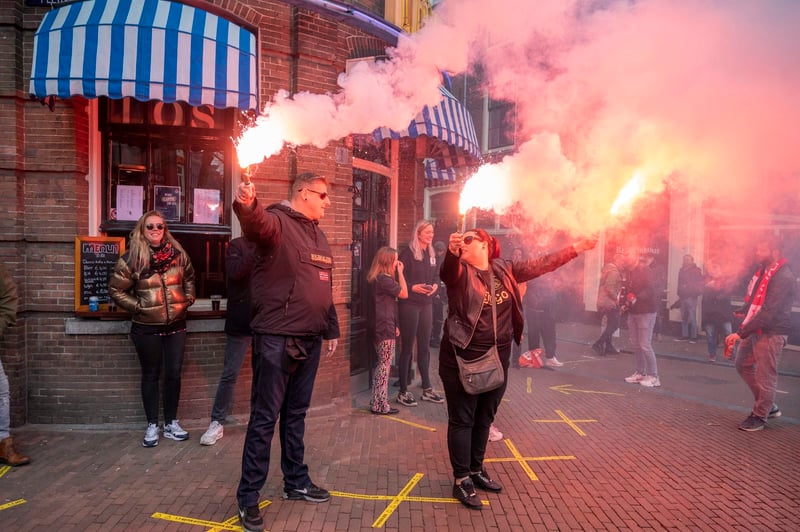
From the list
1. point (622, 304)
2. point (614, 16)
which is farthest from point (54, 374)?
point (622, 304)

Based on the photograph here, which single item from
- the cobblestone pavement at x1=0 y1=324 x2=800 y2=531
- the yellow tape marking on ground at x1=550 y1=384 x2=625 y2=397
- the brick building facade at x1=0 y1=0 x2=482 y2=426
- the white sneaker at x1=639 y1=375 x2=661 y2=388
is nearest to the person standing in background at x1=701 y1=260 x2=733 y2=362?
the white sneaker at x1=639 y1=375 x2=661 y2=388

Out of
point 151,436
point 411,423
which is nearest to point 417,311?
point 411,423

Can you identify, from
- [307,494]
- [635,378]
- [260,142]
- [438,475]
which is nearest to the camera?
[307,494]

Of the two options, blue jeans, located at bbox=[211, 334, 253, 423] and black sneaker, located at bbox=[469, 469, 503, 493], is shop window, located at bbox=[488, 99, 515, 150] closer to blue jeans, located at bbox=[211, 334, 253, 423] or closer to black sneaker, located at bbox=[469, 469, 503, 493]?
blue jeans, located at bbox=[211, 334, 253, 423]

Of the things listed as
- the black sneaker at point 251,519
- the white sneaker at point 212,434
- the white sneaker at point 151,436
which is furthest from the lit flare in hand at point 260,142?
the white sneaker at point 151,436

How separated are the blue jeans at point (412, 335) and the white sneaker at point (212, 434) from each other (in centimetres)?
228

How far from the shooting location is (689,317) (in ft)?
40.1

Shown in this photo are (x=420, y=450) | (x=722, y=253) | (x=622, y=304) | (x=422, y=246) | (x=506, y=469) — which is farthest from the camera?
(x=722, y=253)

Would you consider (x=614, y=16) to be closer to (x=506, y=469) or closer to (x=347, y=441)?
(x=506, y=469)

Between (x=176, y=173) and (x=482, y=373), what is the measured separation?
4030mm

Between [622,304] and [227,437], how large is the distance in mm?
6784

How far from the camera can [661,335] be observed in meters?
13.1

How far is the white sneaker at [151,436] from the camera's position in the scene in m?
4.85

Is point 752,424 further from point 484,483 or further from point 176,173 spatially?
point 176,173
